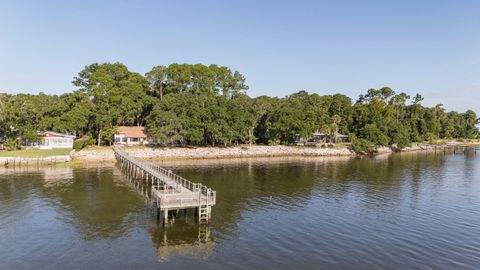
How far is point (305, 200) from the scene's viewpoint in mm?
41594

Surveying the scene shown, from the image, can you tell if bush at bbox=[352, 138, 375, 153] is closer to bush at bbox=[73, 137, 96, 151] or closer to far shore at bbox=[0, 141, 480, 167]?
far shore at bbox=[0, 141, 480, 167]

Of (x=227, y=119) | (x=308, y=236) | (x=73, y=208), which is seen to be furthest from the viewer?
(x=227, y=119)

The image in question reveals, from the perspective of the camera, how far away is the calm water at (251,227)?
23.6 meters

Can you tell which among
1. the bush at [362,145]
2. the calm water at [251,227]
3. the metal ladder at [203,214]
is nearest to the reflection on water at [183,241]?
the calm water at [251,227]

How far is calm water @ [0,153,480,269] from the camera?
930 inches

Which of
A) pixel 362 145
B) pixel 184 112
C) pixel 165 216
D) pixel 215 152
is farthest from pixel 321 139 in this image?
pixel 165 216

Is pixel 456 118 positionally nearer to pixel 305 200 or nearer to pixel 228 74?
pixel 228 74

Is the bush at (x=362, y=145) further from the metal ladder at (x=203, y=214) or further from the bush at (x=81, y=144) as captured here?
the metal ladder at (x=203, y=214)

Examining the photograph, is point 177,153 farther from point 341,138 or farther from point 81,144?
point 341,138

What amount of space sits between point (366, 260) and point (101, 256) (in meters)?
18.2

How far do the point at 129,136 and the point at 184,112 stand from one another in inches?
628

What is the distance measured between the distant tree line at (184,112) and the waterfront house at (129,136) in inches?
103

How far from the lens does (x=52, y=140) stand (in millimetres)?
83562

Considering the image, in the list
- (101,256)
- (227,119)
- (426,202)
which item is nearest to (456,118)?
(227,119)
